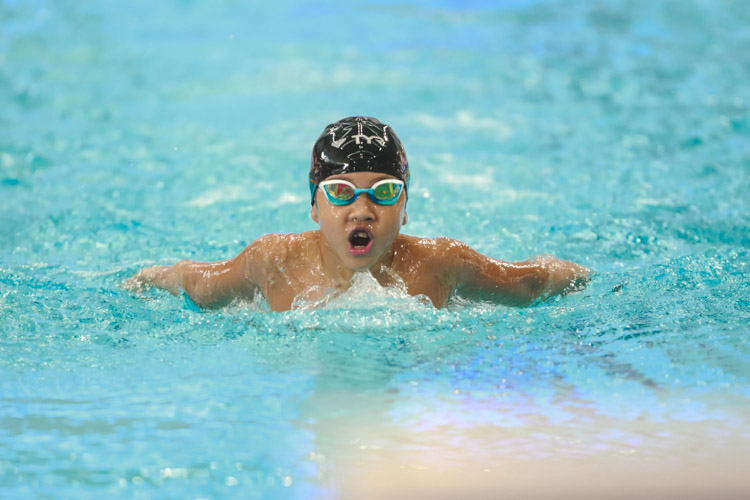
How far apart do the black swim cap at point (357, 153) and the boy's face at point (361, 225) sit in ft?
0.12

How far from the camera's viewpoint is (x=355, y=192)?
3055 millimetres

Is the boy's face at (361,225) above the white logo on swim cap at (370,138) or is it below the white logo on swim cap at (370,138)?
below

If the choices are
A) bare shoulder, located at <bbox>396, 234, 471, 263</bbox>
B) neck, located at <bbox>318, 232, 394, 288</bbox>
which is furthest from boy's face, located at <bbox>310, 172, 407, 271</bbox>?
bare shoulder, located at <bbox>396, 234, 471, 263</bbox>

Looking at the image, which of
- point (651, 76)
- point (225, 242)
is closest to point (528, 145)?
point (651, 76)

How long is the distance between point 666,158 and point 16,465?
5.18 m

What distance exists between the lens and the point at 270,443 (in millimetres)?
2391

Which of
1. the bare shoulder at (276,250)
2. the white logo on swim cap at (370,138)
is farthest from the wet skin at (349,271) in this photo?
the white logo on swim cap at (370,138)

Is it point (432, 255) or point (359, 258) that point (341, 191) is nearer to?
point (359, 258)

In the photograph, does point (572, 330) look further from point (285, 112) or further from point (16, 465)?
point (285, 112)

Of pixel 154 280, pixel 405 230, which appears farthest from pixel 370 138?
pixel 405 230

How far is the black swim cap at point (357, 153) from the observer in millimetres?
3123

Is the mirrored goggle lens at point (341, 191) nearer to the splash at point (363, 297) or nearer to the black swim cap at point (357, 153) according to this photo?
the black swim cap at point (357, 153)

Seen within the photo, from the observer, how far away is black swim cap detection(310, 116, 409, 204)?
3123 millimetres

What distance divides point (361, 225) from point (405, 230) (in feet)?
6.91
